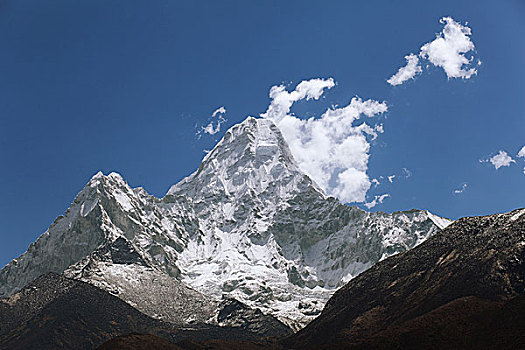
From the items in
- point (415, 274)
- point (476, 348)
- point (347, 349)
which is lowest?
point (476, 348)

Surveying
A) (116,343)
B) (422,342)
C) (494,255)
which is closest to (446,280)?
(494,255)

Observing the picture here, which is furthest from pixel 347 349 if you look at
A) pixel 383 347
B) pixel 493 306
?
pixel 493 306

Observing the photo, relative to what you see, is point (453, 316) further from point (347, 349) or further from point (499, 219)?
point (499, 219)

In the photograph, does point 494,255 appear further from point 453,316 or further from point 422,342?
point 422,342

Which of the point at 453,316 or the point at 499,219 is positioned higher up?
the point at 499,219

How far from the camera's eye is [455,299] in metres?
149

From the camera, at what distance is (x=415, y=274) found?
18900cm

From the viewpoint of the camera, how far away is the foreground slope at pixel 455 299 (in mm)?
124875

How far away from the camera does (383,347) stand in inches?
5025

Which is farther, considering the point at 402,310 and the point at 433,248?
the point at 433,248

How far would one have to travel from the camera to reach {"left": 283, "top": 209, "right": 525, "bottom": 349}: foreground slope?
410ft

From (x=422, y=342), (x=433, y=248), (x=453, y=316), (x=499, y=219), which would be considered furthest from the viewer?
(x=433, y=248)

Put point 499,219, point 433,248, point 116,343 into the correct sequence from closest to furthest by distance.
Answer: point 116,343 < point 499,219 < point 433,248

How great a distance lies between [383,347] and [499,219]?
75.1m
